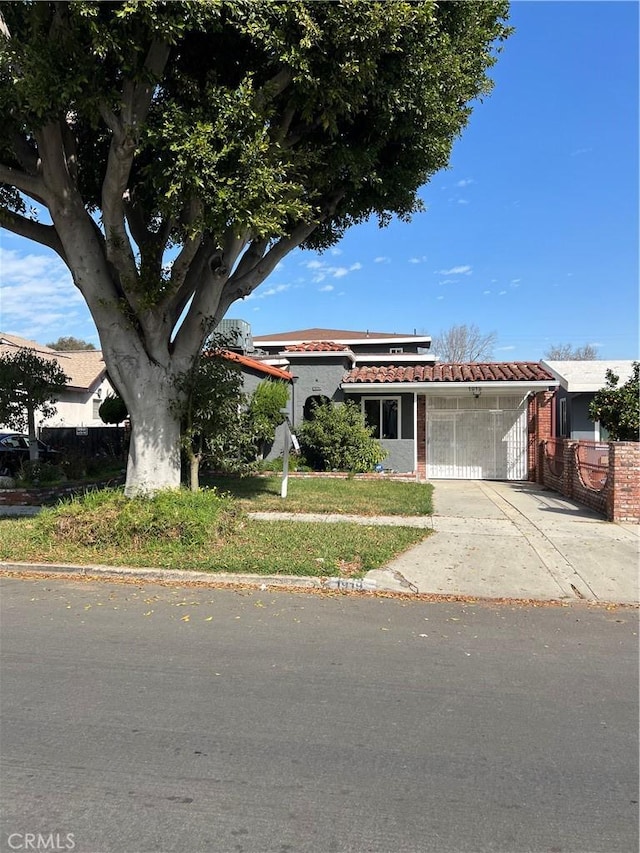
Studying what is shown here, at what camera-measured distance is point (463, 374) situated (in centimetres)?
1673

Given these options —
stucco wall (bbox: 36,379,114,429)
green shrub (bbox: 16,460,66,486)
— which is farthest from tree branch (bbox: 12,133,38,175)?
stucco wall (bbox: 36,379,114,429)

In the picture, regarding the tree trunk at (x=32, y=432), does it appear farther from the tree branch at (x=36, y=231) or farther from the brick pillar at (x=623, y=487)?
the brick pillar at (x=623, y=487)

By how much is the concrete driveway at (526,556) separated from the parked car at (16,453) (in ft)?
36.1

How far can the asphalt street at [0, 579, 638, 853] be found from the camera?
8.64 ft

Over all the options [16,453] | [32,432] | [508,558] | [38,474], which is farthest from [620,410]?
[16,453]

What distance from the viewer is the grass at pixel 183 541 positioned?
713 centimetres

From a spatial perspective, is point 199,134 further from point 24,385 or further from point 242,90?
point 24,385

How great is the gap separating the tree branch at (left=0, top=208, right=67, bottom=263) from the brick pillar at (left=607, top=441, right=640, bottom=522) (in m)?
9.63

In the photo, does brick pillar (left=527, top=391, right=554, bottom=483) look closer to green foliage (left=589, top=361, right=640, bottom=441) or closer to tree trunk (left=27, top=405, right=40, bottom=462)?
green foliage (left=589, top=361, right=640, bottom=441)

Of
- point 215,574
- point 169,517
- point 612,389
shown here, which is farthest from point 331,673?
point 612,389

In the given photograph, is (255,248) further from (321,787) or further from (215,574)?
(321,787)

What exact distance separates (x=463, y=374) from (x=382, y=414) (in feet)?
8.60

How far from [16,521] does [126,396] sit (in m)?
3.03

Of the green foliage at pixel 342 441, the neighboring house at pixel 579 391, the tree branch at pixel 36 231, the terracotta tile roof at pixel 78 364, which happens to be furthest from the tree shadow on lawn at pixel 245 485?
the terracotta tile roof at pixel 78 364
